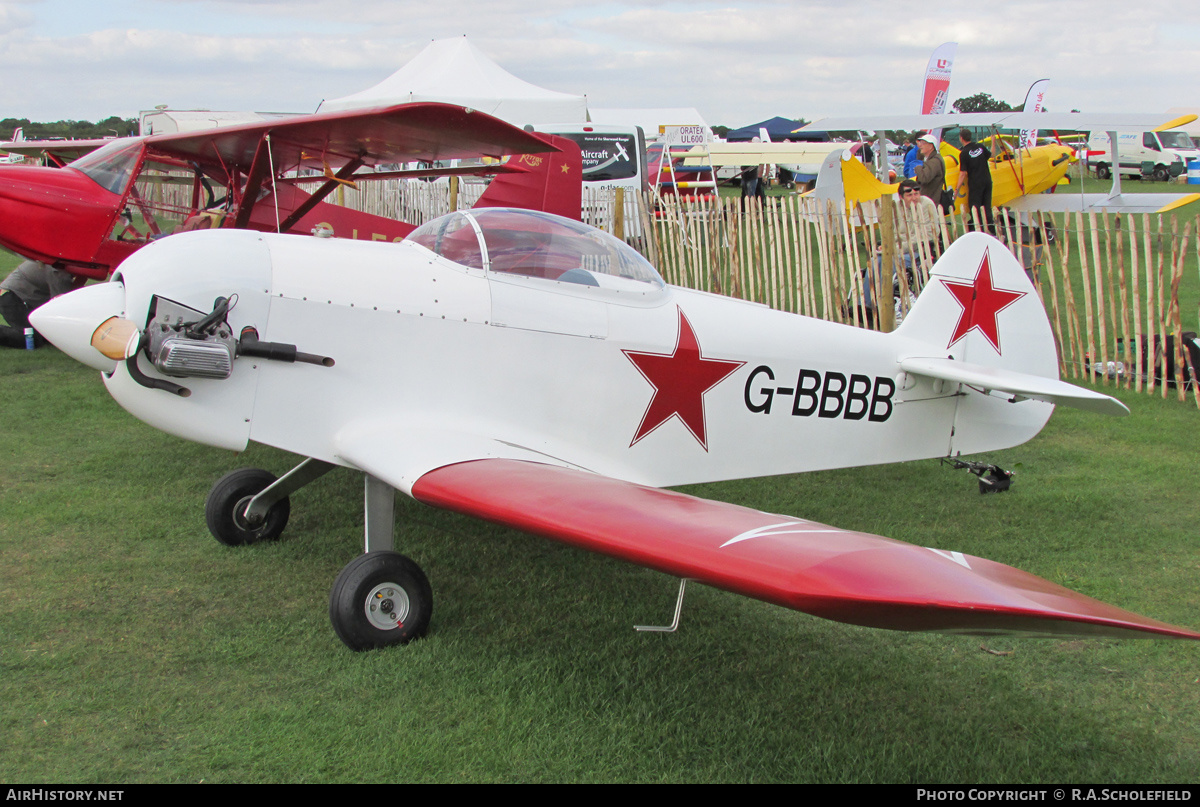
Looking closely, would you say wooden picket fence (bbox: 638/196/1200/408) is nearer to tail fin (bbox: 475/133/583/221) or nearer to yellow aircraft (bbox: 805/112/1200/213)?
tail fin (bbox: 475/133/583/221)

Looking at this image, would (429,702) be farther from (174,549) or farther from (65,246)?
(65,246)

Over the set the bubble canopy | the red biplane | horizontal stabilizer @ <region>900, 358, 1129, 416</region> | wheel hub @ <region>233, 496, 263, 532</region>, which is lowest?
wheel hub @ <region>233, 496, 263, 532</region>

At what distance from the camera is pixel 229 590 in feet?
14.2

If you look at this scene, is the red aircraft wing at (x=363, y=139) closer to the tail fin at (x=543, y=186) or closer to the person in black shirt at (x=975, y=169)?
the tail fin at (x=543, y=186)

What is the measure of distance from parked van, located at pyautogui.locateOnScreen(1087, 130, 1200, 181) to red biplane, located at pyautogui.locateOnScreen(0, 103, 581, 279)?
34348mm

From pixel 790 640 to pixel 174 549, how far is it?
3158mm

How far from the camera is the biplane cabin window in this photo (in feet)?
27.3

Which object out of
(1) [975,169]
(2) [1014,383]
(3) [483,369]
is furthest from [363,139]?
(1) [975,169]

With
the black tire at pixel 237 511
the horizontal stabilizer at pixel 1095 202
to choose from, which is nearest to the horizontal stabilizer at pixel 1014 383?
the black tire at pixel 237 511

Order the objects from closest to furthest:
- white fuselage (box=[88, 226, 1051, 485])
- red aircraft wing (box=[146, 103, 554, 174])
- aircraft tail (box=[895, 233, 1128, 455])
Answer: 1. white fuselage (box=[88, 226, 1051, 485])
2. aircraft tail (box=[895, 233, 1128, 455])
3. red aircraft wing (box=[146, 103, 554, 174])

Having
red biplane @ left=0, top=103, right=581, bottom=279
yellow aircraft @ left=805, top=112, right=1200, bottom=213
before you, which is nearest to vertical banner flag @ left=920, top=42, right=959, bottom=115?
yellow aircraft @ left=805, top=112, right=1200, bottom=213

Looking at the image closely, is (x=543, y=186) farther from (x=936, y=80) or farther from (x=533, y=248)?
(x=936, y=80)

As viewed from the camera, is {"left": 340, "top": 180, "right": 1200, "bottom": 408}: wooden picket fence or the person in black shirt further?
the person in black shirt

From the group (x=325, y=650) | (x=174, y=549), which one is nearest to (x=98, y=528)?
(x=174, y=549)
